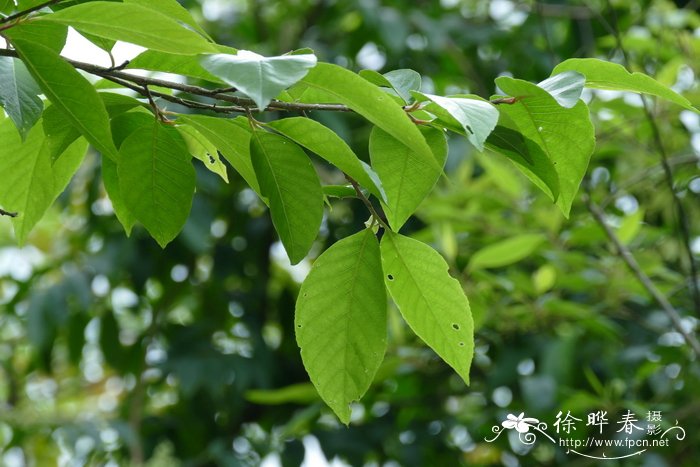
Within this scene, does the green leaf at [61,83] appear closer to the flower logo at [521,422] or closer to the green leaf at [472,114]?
the green leaf at [472,114]

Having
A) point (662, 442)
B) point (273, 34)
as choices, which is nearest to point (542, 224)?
point (662, 442)

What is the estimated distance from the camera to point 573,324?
1.99 m

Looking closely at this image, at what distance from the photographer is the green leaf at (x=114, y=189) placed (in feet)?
2.08

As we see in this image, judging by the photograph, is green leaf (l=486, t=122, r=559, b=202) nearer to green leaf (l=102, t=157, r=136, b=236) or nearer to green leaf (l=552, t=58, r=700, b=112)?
green leaf (l=552, t=58, r=700, b=112)

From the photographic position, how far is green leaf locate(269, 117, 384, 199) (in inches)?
20.2

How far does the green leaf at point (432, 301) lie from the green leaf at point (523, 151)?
0.09 meters

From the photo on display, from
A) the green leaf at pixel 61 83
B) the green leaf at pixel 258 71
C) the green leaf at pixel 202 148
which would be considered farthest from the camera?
the green leaf at pixel 202 148

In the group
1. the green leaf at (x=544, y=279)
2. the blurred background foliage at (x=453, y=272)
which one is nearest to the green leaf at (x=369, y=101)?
the blurred background foliage at (x=453, y=272)

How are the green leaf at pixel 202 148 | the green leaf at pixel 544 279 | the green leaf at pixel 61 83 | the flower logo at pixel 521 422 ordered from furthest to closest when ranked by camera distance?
the green leaf at pixel 544 279, the flower logo at pixel 521 422, the green leaf at pixel 202 148, the green leaf at pixel 61 83

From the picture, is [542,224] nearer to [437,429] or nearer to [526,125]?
[437,429]

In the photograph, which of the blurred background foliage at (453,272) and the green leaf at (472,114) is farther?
the blurred background foliage at (453,272)

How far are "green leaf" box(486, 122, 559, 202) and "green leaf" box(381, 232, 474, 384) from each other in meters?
0.09

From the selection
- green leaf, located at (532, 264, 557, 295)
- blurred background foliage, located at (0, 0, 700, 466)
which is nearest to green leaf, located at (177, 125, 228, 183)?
blurred background foliage, located at (0, 0, 700, 466)

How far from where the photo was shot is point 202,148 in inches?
26.6
